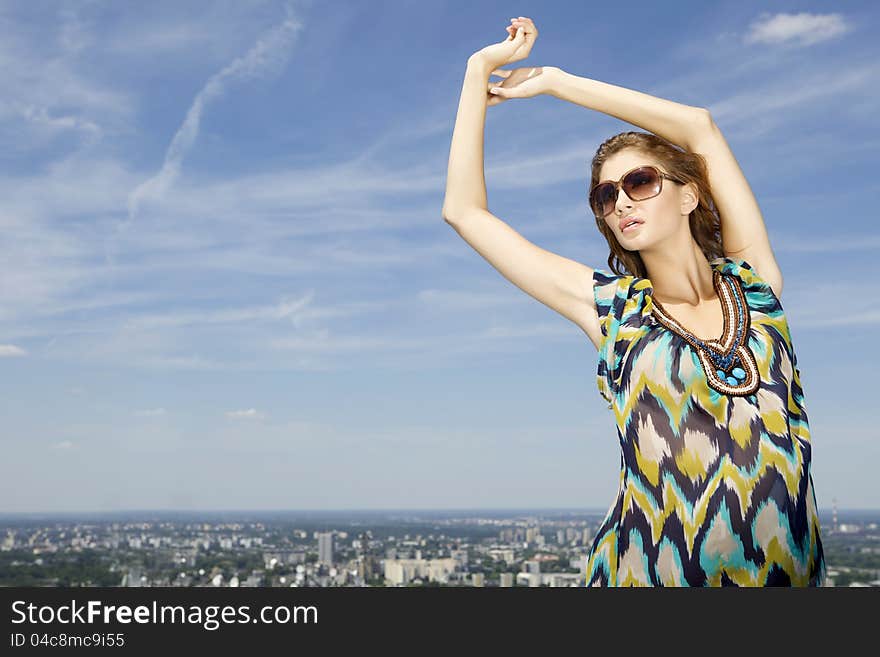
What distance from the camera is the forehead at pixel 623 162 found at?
240 centimetres

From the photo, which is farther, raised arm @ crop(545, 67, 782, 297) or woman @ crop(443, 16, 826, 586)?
raised arm @ crop(545, 67, 782, 297)

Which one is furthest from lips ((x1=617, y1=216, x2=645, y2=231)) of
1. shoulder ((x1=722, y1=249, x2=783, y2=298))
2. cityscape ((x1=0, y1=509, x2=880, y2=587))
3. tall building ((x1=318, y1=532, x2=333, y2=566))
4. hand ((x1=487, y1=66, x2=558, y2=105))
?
tall building ((x1=318, y1=532, x2=333, y2=566))

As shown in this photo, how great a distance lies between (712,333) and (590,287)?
33 cm

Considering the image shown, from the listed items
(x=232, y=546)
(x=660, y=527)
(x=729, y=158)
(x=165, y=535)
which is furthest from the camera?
(x=165, y=535)

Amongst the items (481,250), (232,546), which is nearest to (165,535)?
(232,546)

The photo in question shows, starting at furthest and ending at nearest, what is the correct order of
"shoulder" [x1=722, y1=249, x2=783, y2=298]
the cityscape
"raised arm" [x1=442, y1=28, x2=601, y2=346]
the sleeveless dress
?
1. the cityscape
2. "shoulder" [x1=722, y1=249, x2=783, y2=298]
3. "raised arm" [x1=442, y1=28, x2=601, y2=346]
4. the sleeveless dress

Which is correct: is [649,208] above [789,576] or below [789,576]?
above

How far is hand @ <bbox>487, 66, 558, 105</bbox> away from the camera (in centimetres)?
258

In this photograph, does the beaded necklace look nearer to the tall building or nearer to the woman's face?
the woman's face

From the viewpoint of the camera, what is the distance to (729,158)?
8.29 feet

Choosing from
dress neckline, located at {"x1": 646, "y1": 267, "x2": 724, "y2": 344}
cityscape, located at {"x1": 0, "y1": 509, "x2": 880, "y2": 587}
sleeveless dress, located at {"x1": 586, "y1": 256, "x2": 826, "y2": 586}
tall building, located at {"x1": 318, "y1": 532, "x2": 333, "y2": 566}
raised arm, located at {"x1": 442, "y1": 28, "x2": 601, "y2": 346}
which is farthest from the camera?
tall building, located at {"x1": 318, "y1": 532, "x2": 333, "y2": 566}

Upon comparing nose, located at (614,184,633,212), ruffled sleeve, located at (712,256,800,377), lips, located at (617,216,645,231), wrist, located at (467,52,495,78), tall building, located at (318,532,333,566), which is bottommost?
tall building, located at (318,532,333,566)
